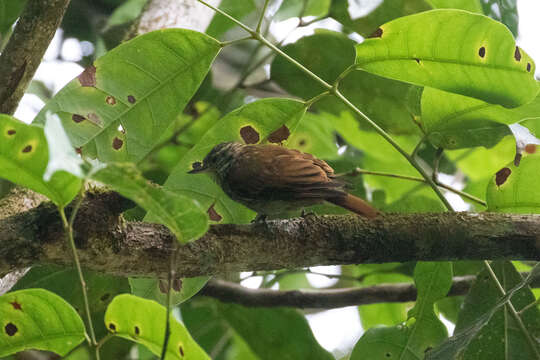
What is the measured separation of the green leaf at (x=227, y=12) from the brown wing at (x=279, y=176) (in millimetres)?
1096

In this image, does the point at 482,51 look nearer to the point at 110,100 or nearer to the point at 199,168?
the point at 199,168

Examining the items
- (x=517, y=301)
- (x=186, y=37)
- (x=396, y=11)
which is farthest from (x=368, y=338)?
(x=396, y=11)

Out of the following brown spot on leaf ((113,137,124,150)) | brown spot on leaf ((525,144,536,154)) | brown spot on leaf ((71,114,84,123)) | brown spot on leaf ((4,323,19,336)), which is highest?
brown spot on leaf ((525,144,536,154))

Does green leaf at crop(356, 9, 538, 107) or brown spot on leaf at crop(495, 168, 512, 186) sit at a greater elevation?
green leaf at crop(356, 9, 538, 107)

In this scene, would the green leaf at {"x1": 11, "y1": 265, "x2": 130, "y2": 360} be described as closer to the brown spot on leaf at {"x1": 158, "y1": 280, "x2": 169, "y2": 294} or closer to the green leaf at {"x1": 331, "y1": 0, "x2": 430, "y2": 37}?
the brown spot on leaf at {"x1": 158, "y1": 280, "x2": 169, "y2": 294}

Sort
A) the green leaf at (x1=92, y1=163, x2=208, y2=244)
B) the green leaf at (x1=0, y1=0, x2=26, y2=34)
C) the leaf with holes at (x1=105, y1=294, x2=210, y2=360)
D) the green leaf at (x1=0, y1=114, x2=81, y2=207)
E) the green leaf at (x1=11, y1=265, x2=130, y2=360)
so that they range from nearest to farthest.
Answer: the green leaf at (x1=92, y1=163, x2=208, y2=244), the green leaf at (x1=0, y1=114, x2=81, y2=207), the leaf with holes at (x1=105, y1=294, x2=210, y2=360), the green leaf at (x1=11, y1=265, x2=130, y2=360), the green leaf at (x1=0, y1=0, x2=26, y2=34)

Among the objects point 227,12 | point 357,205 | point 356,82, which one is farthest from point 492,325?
point 227,12

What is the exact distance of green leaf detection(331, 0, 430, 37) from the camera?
Result: 291 centimetres

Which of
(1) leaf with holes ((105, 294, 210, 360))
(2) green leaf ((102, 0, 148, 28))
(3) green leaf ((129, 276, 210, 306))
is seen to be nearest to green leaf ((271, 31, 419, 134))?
(2) green leaf ((102, 0, 148, 28))

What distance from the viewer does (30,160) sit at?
4.45 feet

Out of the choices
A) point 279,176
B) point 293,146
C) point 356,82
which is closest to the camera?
point 279,176

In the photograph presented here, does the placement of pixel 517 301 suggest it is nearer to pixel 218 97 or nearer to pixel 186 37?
pixel 186 37

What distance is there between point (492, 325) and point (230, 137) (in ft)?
3.73

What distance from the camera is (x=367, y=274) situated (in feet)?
10.6
